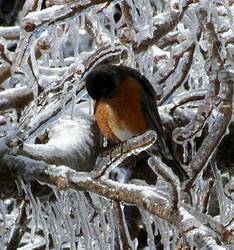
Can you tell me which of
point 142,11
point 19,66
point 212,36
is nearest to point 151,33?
point 142,11

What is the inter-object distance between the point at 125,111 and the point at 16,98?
0.60 metres

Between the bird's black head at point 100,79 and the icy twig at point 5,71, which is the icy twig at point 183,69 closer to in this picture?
the bird's black head at point 100,79

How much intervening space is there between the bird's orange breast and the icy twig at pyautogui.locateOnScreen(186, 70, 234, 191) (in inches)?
33.7

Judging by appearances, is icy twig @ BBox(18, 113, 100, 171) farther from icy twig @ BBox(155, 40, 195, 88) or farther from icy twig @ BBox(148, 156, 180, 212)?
icy twig @ BBox(148, 156, 180, 212)

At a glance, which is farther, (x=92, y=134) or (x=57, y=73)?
(x=57, y=73)

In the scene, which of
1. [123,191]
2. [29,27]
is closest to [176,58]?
[29,27]

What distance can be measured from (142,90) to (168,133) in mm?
229

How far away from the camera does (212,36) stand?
2648 mm

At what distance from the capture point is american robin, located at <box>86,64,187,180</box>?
3.18 meters

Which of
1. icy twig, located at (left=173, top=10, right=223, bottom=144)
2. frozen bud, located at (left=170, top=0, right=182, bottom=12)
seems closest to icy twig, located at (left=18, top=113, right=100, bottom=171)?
icy twig, located at (left=173, top=10, right=223, bottom=144)

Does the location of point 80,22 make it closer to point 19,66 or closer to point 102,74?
point 102,74

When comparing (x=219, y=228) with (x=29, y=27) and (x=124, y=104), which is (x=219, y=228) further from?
(x=124, y=104)

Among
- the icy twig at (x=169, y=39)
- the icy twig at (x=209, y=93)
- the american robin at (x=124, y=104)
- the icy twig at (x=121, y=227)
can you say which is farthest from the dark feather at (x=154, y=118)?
the icy twig at (x=121, y=227)

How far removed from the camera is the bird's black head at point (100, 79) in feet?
10.6
